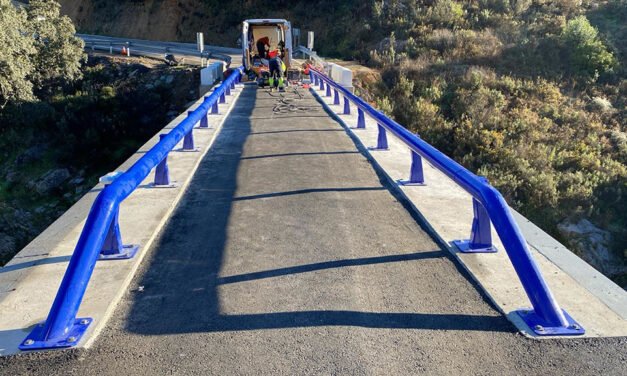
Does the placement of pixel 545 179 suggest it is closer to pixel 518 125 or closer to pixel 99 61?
pixel 518 125

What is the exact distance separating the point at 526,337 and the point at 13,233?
19.8 metres

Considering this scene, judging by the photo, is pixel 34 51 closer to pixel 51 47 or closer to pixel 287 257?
pixel 51 47

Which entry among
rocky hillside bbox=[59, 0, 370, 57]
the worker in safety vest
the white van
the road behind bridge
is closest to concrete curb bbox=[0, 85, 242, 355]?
the road behind bridge

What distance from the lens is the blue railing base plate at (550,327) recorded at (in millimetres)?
3580

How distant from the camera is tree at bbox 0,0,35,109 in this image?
22.0m

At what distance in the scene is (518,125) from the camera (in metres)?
19.5

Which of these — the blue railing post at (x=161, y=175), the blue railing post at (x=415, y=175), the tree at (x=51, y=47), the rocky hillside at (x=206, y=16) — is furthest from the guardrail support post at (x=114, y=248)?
the rocky hillside at (x=206, y=16)

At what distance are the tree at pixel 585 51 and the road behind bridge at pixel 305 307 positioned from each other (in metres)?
23.3

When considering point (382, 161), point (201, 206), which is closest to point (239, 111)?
point (382, 161)

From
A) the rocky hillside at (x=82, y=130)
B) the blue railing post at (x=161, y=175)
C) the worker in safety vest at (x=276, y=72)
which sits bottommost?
the rocky hillside at (x=82, y=130)

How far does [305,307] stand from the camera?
3920mm

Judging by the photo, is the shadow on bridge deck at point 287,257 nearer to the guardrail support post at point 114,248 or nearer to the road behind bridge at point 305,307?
the road behind bridge at point 305,307

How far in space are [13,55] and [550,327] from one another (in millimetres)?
25933

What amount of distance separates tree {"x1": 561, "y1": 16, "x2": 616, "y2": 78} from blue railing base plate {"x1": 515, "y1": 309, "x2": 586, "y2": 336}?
2476 cm
